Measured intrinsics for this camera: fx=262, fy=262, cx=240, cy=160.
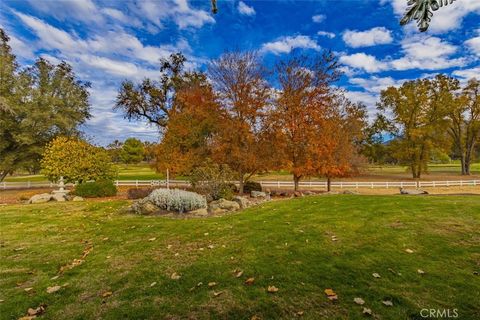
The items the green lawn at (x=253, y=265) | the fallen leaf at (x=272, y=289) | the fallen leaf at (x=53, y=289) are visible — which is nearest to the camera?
the green lawn at (x=253, y=265)

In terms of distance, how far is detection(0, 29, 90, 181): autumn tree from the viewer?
22172 millimetres

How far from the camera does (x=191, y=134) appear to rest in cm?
1898

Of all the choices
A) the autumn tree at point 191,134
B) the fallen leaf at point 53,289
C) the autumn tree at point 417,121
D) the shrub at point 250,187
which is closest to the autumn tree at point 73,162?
the autumn tree at point 191,134

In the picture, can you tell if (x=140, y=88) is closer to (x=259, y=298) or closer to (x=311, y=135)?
(x=311, y=135)

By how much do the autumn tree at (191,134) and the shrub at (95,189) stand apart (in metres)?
4.01

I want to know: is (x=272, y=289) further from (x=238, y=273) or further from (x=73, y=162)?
(x=73, y=162)

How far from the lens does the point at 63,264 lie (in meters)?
4.91

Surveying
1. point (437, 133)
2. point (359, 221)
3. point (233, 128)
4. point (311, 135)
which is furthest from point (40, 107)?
point (437, 133)

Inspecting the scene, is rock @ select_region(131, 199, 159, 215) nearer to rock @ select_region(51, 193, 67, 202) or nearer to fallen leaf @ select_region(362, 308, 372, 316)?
rock @ select_region(51, 193, 67, 202)

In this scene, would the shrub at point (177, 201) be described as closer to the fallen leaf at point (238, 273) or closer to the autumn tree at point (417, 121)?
the fallen leaf at point (238, 273)

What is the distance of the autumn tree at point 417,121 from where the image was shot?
109ft

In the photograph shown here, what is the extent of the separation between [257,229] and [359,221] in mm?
2724

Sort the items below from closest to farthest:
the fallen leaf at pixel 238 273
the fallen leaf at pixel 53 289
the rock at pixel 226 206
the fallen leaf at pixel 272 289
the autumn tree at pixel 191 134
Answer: the fallen leaf at pixel 272 289
the fallen leaf at pixel 53 289
the fallen leaf at pixel 238 273
the rock at pixel 226 206
the autumn tree at pixel 191 134

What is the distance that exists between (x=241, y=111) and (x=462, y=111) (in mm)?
36082
